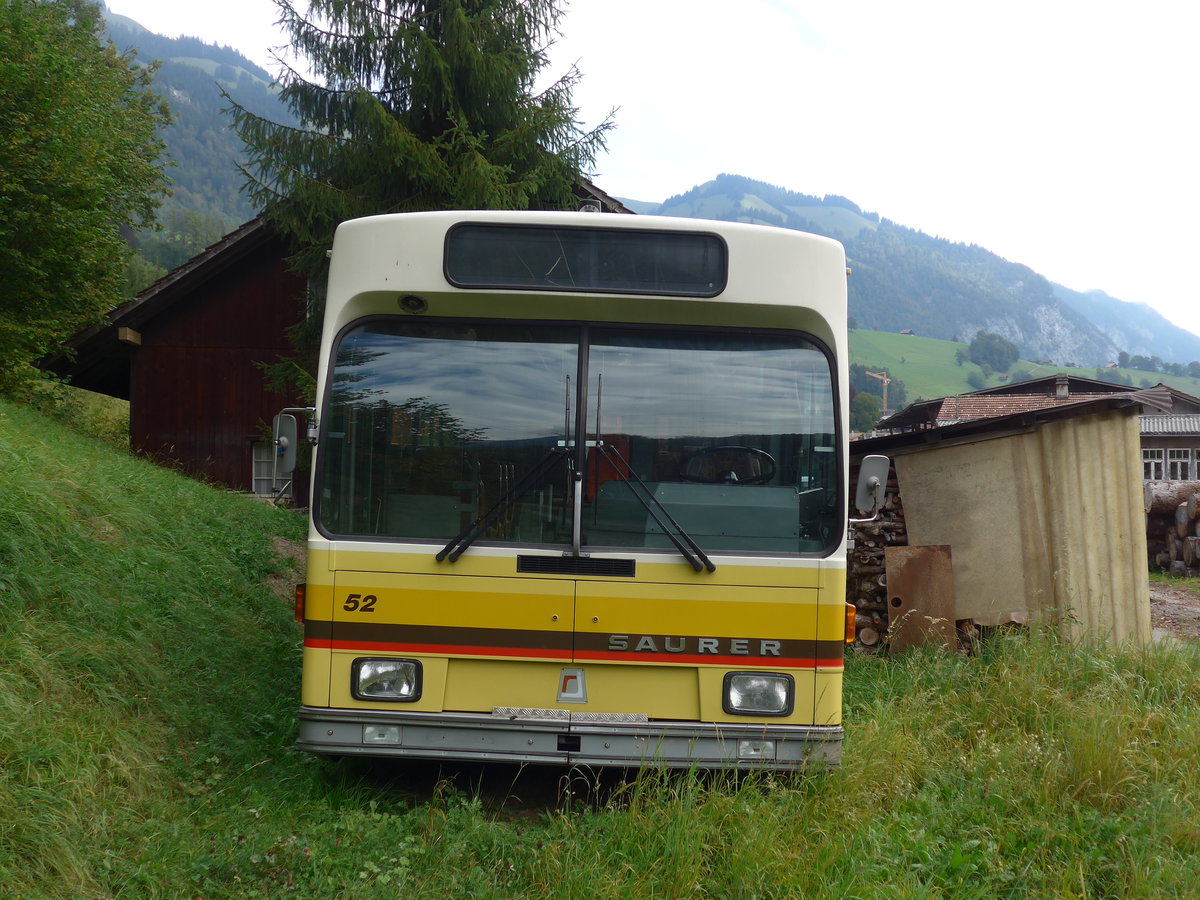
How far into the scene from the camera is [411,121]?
13688mm

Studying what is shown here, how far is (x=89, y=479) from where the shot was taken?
948cm

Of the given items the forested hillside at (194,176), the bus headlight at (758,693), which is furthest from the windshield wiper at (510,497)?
the forested hillside at (194,176)

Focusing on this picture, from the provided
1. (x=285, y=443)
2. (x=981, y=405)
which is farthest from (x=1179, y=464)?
(x=285, y=443)

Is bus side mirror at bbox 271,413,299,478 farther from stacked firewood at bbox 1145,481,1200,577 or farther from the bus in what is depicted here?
stacked firewood at bbox 1145,481,1200,577

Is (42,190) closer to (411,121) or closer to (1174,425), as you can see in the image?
(411,121)

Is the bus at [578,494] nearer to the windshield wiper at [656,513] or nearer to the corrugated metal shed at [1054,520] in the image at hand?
the windshield wiper at [656,513]

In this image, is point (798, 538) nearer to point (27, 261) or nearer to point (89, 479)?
point (89, 479)

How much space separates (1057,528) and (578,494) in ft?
18.3

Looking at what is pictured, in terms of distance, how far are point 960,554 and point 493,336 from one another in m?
5.64

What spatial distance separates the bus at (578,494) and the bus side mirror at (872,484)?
10 cm

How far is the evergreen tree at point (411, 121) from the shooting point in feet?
43.0

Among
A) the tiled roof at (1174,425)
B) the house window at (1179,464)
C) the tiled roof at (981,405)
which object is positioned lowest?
the house window at (1179,464)

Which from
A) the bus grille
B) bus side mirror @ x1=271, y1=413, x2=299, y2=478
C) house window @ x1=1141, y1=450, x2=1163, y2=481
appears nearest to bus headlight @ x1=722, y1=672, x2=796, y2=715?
the bus grille

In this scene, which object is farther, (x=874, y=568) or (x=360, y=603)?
(x=874, y=568)
